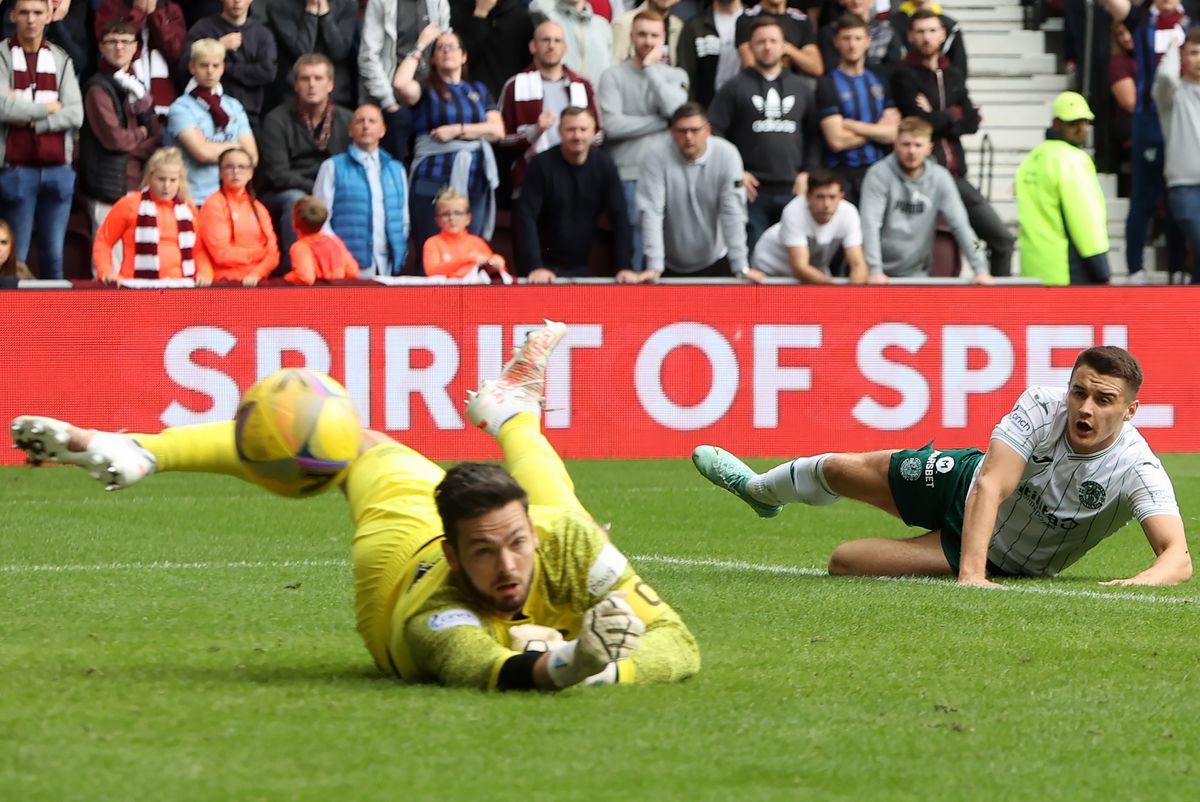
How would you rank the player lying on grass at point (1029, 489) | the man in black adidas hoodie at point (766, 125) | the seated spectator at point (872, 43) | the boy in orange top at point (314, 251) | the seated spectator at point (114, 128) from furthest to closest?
the seated spectator at point (872, 43) < the man in black adidas hoodie at point (766, 125) < the seated spectator at point (114, 128) < the boy in orange top at point (314, 251) < the player lying on grass at point (1029, 489)

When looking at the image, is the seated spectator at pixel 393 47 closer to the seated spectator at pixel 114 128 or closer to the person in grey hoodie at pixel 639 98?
the person in grey hoodie at pixel 639 98

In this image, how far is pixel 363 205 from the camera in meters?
16.5

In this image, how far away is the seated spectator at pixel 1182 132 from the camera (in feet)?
59.4

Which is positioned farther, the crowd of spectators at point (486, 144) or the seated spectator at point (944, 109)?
the seated spectator at point (944, 109)

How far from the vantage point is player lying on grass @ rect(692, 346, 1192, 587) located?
8703mm

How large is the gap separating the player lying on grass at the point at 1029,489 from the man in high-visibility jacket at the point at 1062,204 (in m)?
8.51

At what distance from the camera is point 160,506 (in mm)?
12656

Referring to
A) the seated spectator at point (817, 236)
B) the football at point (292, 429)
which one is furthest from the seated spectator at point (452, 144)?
the football at point (292, 429)

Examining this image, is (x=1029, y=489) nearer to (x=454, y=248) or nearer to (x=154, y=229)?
(x=454, y=248)

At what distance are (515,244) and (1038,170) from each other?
4.69 m

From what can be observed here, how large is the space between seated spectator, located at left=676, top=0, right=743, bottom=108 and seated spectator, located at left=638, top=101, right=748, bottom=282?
4.93 ft

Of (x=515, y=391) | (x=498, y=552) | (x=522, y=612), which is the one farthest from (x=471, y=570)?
(x=515, y=391)

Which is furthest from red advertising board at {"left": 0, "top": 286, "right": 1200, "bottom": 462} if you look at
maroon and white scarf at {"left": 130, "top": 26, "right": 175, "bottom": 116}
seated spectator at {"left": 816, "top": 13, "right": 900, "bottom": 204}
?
maroon and white scarf at {"left": 130, "top": 26, "right": 175, "bottom": 116}

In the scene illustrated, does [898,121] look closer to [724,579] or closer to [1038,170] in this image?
[1038,170]
